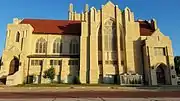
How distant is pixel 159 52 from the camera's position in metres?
44.8

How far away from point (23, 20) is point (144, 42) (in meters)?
33.8

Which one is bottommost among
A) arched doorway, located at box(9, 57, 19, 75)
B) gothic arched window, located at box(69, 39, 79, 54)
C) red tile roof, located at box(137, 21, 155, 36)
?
arched doorway, located at box(9, 57, 19, 75)

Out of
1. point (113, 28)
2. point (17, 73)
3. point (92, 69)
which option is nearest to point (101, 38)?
point (113, 28)

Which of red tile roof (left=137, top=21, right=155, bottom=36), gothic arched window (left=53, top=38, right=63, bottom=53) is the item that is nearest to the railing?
red tile roof (left=137, top=21, right=155, bottom=36)

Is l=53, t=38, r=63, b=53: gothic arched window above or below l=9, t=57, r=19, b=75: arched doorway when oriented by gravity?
above

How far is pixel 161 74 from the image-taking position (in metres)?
44.4

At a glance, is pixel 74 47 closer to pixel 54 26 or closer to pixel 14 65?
pixel 54 26

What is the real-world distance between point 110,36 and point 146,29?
11753mm

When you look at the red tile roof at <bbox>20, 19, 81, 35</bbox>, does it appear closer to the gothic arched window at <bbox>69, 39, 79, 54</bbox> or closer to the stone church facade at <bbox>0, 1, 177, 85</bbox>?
the stone church facade at <bbox>0, 1, 177, 85</bbox>

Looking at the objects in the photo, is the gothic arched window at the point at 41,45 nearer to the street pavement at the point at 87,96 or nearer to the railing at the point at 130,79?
the railing at the point at 130,79

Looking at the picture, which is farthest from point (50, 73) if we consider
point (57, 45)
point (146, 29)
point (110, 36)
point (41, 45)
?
point (146, 29)

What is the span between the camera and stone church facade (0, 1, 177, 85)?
43.4 metres

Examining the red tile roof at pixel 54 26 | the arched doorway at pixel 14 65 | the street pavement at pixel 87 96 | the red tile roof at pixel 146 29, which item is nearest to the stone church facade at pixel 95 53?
the arched doorway at pixel 14 65

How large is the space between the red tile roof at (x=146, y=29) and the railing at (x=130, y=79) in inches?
501
